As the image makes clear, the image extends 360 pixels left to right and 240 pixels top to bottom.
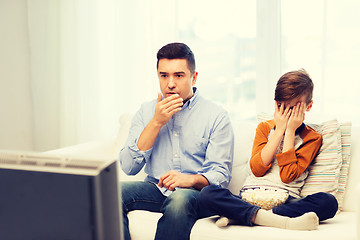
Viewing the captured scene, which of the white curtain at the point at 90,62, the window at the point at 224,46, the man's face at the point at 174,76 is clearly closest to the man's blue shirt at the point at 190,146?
the man's face at the point at 174,76

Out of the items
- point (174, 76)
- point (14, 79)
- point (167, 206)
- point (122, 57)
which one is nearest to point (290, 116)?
point (174, 76)

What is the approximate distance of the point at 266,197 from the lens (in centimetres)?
179

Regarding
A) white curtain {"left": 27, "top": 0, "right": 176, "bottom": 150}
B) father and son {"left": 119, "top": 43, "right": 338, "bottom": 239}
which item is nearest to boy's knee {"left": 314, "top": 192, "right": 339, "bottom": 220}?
father and son {"left": 119, "top": 43, "right": 338, "bottom": 239}

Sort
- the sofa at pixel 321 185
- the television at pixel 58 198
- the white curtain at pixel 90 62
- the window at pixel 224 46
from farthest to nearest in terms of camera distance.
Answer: the white curtain at pixel 90 62 → the window at pixel 224 46 → the sofa at pixel 321 185 → the television at pixel 58 198

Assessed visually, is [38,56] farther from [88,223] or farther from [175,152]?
[88,223]

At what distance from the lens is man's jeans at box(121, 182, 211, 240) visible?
5.34 ft

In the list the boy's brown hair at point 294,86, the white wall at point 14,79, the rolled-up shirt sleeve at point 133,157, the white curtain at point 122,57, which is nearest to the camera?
the boy's brown hair at point 294,86

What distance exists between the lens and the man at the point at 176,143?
1.90 m

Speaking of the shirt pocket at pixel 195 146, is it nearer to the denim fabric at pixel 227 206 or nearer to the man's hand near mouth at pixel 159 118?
the man's hand near mouth at pixel 159 118

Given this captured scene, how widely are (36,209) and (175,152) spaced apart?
4.29 feet

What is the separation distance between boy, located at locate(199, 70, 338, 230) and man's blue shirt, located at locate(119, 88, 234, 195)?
0.48ft

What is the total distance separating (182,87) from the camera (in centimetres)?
200

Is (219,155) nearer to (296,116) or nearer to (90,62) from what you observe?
(296,116)

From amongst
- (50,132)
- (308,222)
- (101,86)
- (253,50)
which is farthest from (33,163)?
(50,132)
